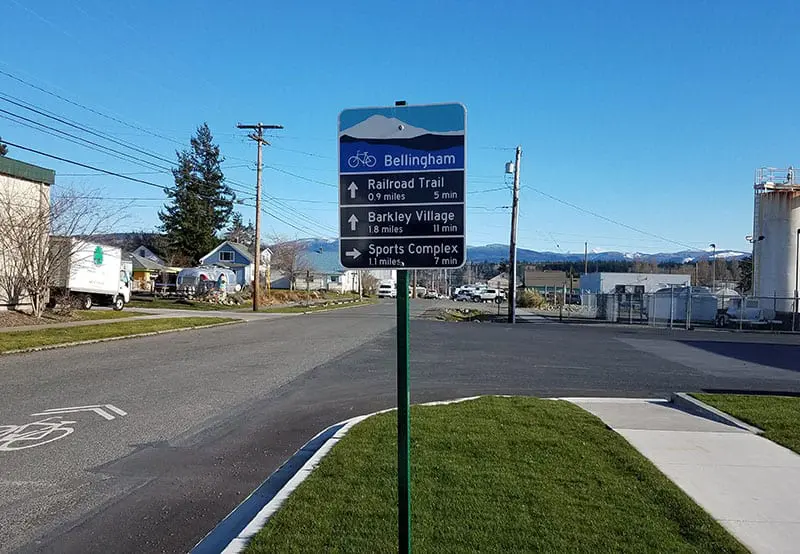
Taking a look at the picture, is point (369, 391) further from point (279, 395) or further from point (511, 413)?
point (511, 413)

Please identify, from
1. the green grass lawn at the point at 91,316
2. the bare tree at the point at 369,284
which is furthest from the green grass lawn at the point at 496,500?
the bare tree at the point at 369,284

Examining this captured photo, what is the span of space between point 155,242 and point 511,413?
8677cm

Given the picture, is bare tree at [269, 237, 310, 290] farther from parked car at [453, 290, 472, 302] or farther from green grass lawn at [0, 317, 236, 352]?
green grass lawn at [0, 317, 236, 352]

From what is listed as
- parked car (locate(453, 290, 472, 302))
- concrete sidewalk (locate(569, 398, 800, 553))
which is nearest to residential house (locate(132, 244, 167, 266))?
parked car (locate(453, 290, 472, 302))

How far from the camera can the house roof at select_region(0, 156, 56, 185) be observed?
81.2 feet

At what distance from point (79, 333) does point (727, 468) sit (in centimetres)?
1899

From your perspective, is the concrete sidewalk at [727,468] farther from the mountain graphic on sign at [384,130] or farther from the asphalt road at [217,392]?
the mountain graphic on sign at [384,130]

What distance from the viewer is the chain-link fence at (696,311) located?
3353 centimetres

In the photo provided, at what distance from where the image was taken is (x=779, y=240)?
4088cm

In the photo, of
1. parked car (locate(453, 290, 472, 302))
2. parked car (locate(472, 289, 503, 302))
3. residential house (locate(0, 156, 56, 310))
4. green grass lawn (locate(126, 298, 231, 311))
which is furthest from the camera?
parked car (locate(453, 290, 472, 302))

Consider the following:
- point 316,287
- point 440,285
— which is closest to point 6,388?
point 316,287

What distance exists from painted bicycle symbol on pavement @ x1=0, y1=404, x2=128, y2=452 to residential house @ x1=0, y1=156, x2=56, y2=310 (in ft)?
58.3

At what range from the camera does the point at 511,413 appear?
29.5ft

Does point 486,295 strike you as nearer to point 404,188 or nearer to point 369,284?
point 369,284
